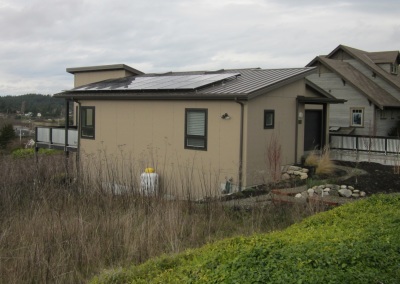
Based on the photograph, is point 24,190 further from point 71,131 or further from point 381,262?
point 71,131

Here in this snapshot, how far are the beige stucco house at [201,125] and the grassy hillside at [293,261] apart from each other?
7.42 metres

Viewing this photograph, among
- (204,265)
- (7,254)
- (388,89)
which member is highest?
(388,89)

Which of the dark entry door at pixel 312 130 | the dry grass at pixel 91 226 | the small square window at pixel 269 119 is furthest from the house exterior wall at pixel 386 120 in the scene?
the dry grass at pixel 91 226

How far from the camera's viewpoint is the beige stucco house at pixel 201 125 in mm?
14156

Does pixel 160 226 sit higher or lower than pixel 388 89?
lower

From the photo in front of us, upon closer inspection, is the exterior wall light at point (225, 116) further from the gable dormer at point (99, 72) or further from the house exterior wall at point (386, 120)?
the house exterior wall at point (386, 120)

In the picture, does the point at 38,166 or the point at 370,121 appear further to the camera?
the point at 370,121

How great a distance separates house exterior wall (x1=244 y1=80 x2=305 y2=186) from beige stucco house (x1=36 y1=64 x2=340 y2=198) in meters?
0.03

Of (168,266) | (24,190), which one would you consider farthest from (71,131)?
(168,266)

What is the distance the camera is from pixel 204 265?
13.2ft

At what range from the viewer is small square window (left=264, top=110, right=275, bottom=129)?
1501cm

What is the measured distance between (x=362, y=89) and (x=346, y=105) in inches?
56.5

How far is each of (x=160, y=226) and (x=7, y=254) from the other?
6.95 feet

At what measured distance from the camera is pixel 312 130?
1898 centimetres
